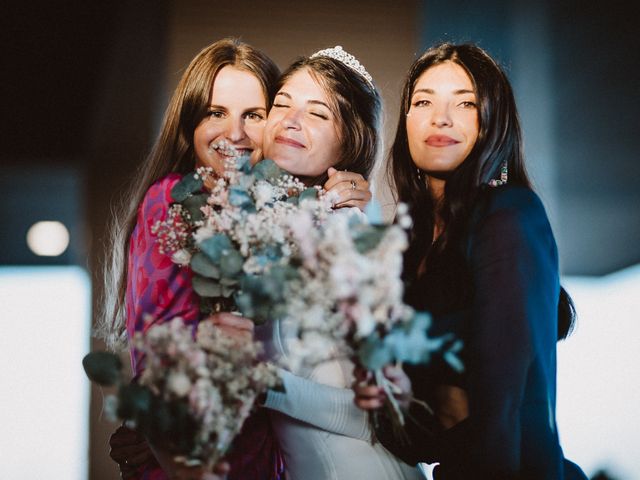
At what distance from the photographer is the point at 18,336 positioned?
330cm

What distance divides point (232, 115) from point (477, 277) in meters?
0.98

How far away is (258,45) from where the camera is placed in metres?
3.14

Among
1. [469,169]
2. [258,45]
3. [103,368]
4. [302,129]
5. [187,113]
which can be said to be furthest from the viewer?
[258,45]

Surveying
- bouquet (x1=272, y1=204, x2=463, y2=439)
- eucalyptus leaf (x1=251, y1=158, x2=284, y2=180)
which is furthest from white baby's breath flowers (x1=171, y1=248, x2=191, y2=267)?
bouquet (x1=272, y1=204, x2=463, y2=439)

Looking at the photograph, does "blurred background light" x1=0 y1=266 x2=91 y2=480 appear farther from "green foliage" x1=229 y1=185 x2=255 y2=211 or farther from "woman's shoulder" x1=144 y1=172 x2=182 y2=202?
"green foliage" x1=229 y1=185 x2=255 y2=211

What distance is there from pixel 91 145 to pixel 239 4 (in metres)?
0.90

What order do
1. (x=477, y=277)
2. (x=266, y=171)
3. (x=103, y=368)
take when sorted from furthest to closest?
(x=266, y=171) → (x=477, y=277) → (x=103, y=368)

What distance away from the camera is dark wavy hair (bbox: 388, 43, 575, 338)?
166 centimetres

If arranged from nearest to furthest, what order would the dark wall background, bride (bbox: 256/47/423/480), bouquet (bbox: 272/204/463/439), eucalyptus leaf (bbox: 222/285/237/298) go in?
bouquet (bbox: 272/204/463/439) → eucalyptus leaf (bbox: 222/285/237/298) → bride (bbox: 256/47/423/480) → the dark wall background

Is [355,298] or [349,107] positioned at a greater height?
[349,107]

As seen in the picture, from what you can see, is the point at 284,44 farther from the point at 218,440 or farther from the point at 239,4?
the point at 218,440

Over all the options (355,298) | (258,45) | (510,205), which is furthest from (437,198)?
(258,45)

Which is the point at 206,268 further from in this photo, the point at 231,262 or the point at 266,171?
the point at 266,171

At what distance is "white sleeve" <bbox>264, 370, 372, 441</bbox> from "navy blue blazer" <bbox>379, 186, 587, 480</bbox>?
0.22 feet
